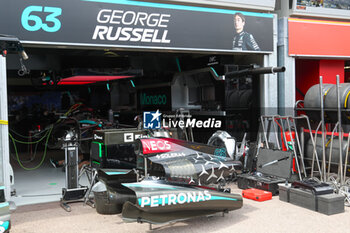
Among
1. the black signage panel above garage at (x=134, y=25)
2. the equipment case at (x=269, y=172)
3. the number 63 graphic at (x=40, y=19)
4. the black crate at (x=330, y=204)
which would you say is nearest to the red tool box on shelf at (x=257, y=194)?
the equipment case at (x=269, y=172)

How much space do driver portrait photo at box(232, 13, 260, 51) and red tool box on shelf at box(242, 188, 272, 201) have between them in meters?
3.58

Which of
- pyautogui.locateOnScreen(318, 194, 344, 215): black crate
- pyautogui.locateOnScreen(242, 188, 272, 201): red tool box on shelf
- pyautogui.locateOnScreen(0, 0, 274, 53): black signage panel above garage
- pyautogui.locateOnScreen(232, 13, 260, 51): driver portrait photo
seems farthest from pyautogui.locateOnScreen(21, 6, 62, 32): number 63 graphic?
pyautogui.locateOnScreen(318, 194, 344, 215): black crate

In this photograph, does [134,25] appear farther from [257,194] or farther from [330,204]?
[330,204]

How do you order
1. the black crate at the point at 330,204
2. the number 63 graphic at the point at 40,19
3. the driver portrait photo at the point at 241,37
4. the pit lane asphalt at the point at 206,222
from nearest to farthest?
the pit lane asphalt at the point at 206,222, the black crate at the point at 330,204, the number 63 graphic at the point at 40,19, the driver portrait photo at the point at 241,37

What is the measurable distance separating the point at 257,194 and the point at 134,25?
406cm

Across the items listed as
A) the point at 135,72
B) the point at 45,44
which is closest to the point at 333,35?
the point at 135,72

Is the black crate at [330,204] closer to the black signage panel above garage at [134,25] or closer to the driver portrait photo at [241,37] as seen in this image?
the black signage panel above garage at [134,25]

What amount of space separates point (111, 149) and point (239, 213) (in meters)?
2.50

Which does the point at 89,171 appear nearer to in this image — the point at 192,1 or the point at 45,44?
the point at 45,44

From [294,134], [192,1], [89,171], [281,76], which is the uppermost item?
[192,1]

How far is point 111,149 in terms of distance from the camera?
6.48 m

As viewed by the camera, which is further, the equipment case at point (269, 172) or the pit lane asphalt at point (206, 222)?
the equipment case at point (269, 172)

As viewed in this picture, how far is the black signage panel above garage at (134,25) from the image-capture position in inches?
250

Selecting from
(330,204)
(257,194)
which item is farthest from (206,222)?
(330,204)
